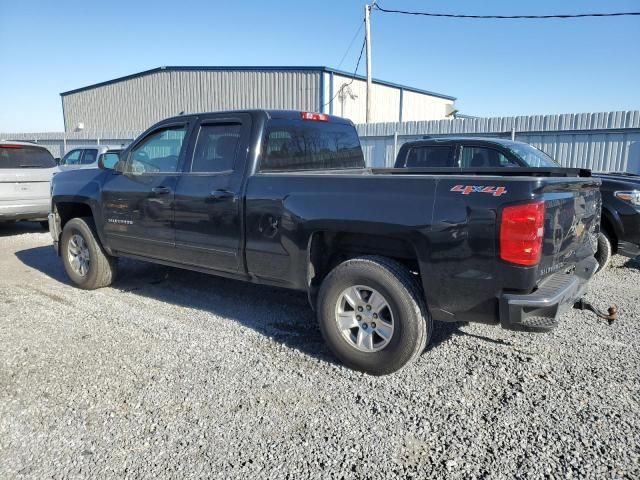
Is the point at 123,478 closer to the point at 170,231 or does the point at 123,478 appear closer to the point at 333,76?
the point at 170,231

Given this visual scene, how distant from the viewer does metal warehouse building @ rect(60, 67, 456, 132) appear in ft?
87.8

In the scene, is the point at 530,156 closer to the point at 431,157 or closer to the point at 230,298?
the point at 431,157

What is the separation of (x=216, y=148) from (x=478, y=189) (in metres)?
2.47

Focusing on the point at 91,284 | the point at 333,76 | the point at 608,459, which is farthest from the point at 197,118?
the point at 333,76

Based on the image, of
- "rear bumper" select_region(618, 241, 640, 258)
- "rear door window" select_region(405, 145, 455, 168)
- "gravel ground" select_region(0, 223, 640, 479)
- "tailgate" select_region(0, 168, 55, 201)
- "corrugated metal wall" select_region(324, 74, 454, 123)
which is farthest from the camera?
"corrugated metal wall" select_region(324, 74, 454, 123)

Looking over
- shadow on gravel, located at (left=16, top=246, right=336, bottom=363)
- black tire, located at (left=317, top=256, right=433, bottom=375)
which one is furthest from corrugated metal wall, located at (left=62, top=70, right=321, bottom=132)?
black tire, located at (left=317, top=256, right=433, bottom=375)

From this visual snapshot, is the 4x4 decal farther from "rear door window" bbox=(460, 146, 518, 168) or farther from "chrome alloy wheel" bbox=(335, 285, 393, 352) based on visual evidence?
"rear door window" bbox=(460, 146, 518, 168)

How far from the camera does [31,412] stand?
10.0 ft

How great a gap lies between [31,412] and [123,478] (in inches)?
40.6

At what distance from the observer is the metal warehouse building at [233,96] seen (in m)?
26.8

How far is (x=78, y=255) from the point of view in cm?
593

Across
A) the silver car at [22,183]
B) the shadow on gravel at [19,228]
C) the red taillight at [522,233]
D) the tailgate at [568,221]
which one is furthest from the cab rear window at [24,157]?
the tailgate at [568,221]

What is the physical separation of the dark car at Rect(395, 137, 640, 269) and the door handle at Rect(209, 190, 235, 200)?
2.71 meters

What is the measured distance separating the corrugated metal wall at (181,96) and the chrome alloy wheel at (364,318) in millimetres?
24044
